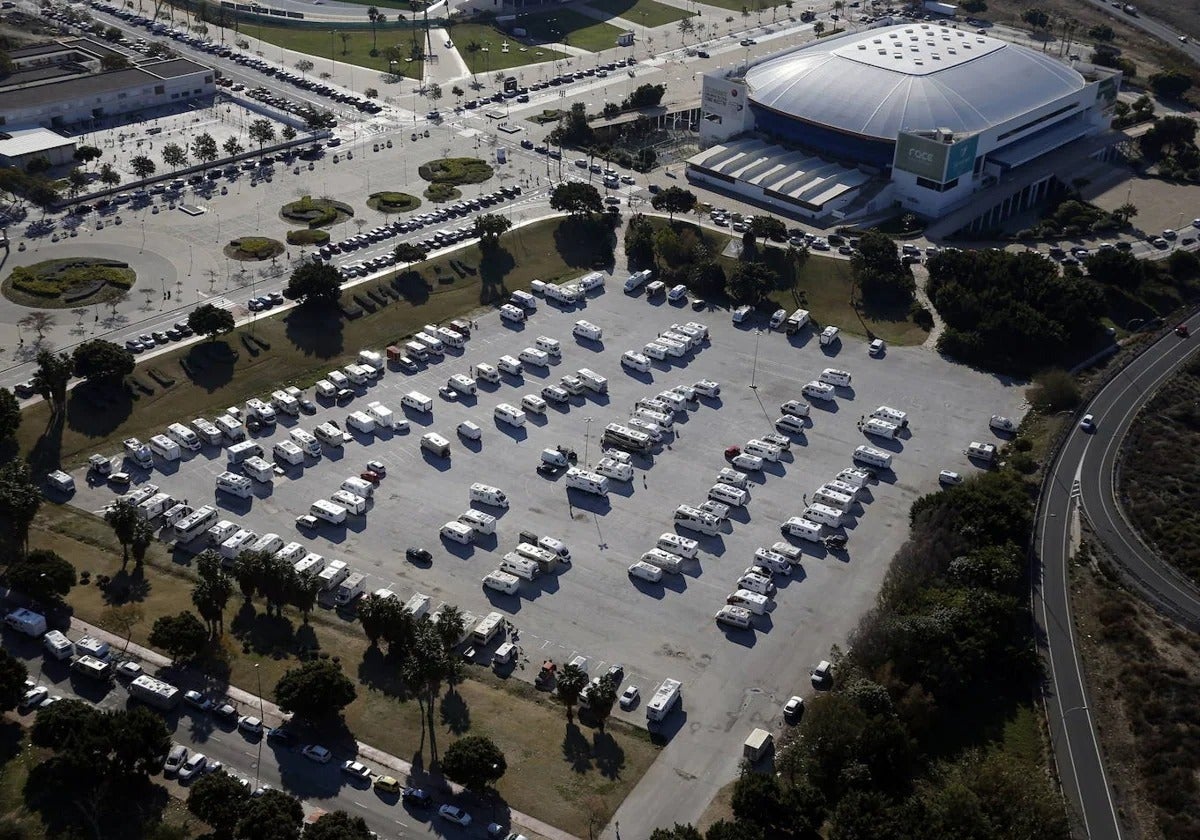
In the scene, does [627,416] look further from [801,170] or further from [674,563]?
[801,170]

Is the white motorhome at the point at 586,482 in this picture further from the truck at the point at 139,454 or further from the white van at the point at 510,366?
the truck at the point at 139,454

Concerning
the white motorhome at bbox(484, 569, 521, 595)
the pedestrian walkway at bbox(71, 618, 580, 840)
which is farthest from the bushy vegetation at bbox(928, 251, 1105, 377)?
the pedestrian walkway at bbox(71, 618, 580, 840)

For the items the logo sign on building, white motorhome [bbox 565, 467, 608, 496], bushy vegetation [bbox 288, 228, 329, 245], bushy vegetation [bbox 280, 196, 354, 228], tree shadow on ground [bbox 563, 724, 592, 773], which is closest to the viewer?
tree shadow on ground [bbox 563, 724, 592, 773]

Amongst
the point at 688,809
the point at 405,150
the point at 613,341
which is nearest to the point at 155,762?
the point at 688,809

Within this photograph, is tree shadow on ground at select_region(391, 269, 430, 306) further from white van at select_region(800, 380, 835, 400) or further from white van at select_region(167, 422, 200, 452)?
white van at select_region(800, 380, 835, 400)

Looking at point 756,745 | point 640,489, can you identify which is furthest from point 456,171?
point 756,745

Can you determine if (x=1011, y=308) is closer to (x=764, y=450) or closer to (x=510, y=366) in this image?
(x=764, y=450)

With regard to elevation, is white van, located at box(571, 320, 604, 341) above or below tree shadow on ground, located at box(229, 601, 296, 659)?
above
